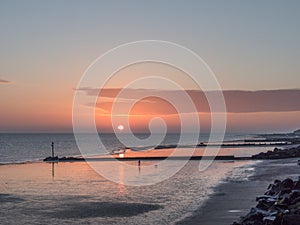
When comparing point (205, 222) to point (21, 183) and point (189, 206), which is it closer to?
point (189, 206)

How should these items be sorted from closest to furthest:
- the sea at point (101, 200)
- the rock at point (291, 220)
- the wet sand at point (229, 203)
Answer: the rock at point (291, 220) → the wet sand at point (229, 203) → the sea at point (101, 200)

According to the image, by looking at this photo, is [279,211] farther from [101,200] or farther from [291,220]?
[101,200]

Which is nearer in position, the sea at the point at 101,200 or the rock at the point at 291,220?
the rock at the point at 291,220

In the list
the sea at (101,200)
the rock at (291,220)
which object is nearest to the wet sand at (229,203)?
the sea at (101,200)

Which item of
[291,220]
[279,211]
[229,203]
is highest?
[291,220]

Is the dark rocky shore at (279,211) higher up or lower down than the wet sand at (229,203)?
higher up

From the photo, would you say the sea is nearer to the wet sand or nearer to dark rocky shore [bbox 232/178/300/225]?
the wet sand

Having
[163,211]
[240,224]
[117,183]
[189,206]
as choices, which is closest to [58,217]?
[163,211]

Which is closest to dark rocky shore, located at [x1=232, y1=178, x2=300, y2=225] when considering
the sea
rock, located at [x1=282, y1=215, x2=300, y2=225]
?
rock, located at [x1=282, y1=215, x2=300, y2=225]

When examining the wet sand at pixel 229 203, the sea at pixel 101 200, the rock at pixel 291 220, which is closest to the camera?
the rock at pixel 291 220

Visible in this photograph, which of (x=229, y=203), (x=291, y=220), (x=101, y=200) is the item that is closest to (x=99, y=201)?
(x=101, y=200)

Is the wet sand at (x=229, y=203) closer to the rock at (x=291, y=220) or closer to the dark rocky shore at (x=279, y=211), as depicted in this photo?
the dark rocky shore at (x=279, y=211)

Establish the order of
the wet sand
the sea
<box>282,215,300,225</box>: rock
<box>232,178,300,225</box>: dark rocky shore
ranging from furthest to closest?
the sea → the wet sand → <box>232,178,300,225</box>: dark rocky shore → <box>282,215,300,225</box>: rock

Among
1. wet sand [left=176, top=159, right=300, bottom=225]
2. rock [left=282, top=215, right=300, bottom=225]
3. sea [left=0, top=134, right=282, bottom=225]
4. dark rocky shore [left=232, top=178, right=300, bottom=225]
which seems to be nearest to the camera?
rock [left=282, top=215, right=300, bottom=225]
